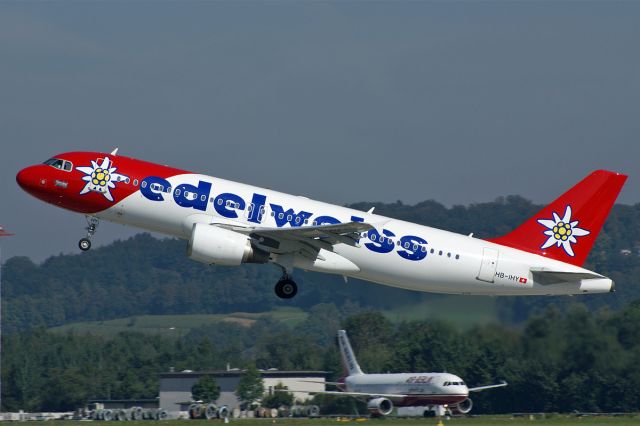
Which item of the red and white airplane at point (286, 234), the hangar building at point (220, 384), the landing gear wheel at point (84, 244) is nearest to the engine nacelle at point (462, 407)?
the red and white airplane at point (286, 234)

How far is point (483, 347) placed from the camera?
59.2 metres

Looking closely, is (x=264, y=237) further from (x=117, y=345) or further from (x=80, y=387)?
(x=117, y=345)

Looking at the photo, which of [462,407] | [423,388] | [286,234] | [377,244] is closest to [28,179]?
[286,234]

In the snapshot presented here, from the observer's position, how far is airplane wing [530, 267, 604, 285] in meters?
47.9

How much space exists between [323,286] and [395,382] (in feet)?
61.2

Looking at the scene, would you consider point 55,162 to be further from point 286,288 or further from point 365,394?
point 365,394

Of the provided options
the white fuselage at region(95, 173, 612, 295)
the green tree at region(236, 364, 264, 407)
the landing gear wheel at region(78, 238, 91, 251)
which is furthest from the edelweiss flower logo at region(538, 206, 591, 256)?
the green tree at region(236, 364, 264, 407)

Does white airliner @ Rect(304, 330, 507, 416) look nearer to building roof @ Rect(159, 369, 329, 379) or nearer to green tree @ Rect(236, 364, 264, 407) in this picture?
green tree @ Rect(236, 364, 264, 407)

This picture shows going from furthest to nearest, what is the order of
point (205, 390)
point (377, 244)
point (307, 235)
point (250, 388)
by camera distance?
point (205, 390) < point (250, 388) < point (377, 244) < point (307, 235)

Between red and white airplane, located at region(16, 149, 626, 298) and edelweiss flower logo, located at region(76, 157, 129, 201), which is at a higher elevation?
edelweiss flower logo, located at region(76, 157, 129, 201)

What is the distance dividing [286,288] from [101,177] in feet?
29.5

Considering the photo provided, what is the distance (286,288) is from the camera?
4725 cm

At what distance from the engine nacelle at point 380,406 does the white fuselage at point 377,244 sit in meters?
20.7

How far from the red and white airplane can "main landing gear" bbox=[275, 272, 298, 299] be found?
0.17 feet
